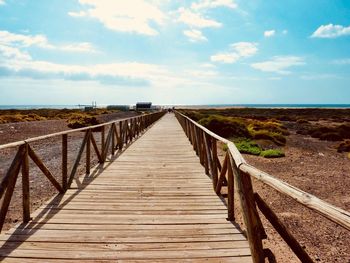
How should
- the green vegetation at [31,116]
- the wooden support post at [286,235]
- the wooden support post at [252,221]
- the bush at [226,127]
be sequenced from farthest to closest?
the green vegetation at [31,116]
the bush at [226,127]
the wooden support post at [252,221]
the wooden support post at [286,235]

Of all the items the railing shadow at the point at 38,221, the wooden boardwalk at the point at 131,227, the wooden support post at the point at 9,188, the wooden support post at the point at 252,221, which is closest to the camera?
the wooden support post at the point at 252,221

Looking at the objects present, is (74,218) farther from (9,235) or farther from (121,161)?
(121,161)

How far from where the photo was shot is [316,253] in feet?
15.6

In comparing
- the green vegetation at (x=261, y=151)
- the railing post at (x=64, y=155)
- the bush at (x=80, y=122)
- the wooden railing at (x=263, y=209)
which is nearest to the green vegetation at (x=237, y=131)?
the green vegetation at (x=261, y=151)

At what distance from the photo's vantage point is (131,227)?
395cm

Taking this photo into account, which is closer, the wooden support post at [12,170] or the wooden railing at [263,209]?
the wooden railing at [263,209]

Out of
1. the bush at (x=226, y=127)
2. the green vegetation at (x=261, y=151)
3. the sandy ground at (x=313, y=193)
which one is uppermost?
the bush at (x=226, y=127)

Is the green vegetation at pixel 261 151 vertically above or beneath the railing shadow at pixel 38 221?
beneath

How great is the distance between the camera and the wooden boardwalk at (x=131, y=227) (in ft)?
10.6

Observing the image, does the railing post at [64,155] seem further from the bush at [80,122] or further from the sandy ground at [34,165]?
the bush at [80,122]

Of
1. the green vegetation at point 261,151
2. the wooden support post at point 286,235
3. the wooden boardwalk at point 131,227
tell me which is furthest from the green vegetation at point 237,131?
the wooden support post at point 286,235

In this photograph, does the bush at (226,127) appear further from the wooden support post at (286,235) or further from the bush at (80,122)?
the wooden support post at (286,235)

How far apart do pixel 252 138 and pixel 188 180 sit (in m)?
13.7

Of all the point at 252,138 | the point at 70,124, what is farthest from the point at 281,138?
the point at 70,124
